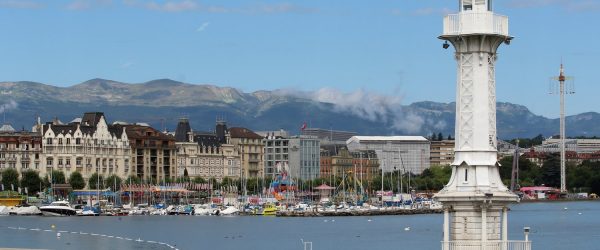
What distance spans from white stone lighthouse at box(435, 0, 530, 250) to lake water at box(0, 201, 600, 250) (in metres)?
57.1

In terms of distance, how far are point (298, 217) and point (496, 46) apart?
161m

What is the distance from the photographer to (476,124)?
30266mm

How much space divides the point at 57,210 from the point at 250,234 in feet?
194

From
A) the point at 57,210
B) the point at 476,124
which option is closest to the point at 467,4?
the point at 476,124

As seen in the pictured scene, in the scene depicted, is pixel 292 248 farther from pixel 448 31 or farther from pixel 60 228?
pixel 448 31

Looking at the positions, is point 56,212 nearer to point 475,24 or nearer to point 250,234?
point 250,234

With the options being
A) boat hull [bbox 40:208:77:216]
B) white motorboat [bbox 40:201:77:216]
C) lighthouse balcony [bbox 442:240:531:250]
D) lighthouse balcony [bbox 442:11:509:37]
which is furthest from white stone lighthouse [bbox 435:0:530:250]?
boat hull [bbox 40:208:77:216]

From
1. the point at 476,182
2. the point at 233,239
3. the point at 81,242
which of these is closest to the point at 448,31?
the point at 476,182

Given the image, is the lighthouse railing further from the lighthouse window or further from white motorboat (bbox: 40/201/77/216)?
white motorboat (bbox: 40/201/77/216)

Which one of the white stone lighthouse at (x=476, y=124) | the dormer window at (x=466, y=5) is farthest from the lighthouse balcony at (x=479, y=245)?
the dormer window at (x=466, y=5)

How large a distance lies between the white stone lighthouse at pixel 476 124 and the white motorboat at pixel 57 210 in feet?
525

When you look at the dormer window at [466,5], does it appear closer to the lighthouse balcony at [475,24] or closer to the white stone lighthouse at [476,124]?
the white stone lighthouse at [476,124]

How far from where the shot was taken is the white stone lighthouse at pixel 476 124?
30.1 m

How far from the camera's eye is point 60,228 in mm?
143750
